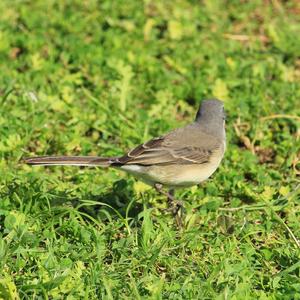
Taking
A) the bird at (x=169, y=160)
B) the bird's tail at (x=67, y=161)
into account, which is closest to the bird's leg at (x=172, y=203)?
the bird at (x=169, y=160)

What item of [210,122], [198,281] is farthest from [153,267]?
[210,122]

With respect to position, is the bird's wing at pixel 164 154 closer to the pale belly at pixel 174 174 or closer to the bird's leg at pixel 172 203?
the pale belly at pixel 174 174

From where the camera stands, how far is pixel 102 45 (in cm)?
1069

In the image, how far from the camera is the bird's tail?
6980 millimetres

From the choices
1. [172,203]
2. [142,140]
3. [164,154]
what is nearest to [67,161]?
[164,154]

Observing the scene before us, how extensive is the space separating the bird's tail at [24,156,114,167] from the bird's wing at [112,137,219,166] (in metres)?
0.12

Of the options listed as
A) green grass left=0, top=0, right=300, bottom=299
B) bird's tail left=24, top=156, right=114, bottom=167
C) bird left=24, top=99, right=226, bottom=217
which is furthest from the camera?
bird left=24, top=99, right=226, bottom=217

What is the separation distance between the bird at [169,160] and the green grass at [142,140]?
327 mm

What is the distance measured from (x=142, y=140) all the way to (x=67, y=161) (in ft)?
6.17

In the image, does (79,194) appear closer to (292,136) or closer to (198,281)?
(198,281)

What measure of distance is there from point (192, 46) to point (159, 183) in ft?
13.0

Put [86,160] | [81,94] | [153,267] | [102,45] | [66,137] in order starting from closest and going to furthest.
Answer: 1. [153,267]
2. [86,160]
3. [66,137]
4. [81,94]
5. [102,45]

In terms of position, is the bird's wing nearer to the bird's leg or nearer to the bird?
the bird

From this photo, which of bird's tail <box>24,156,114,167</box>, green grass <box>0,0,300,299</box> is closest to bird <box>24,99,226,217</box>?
bird's tail <box>24,156,114,167</box>
